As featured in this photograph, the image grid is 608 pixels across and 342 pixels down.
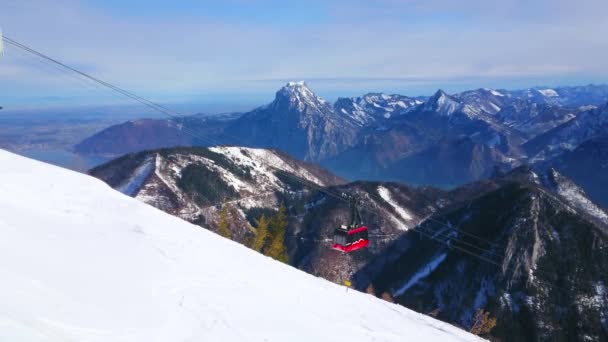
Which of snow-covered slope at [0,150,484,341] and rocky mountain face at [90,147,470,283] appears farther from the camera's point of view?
rocky mountain face at [90,147,470,283]

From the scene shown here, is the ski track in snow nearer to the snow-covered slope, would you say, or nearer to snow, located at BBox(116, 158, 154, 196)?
snow, located at BBox(116, 158, 154, 196)

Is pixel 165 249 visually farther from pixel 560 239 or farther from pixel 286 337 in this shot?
pixel 560 239

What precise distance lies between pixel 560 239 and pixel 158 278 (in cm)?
12550

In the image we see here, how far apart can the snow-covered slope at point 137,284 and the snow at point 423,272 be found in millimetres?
100878

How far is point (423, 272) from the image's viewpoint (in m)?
124

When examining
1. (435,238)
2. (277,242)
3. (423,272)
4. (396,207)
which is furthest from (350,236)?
(396,207)

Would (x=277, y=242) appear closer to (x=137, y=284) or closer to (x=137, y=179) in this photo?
(x=137, y=284)

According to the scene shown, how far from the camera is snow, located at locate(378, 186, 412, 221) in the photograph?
176 m

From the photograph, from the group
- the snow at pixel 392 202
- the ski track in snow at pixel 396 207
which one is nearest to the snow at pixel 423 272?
the ski track in snow at pixel 396 207

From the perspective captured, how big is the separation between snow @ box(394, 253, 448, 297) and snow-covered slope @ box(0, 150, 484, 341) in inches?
3972

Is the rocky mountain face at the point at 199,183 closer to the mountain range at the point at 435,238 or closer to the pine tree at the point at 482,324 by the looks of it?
the mountain range at the point at 435,238

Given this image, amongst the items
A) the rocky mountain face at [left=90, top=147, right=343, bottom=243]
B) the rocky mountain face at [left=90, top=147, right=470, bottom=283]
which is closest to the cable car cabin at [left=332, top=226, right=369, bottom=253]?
the rocky mountain face at [left=90, top=147, right=470, bottom=283]

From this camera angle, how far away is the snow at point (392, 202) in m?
176

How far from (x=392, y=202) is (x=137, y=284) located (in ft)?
569
